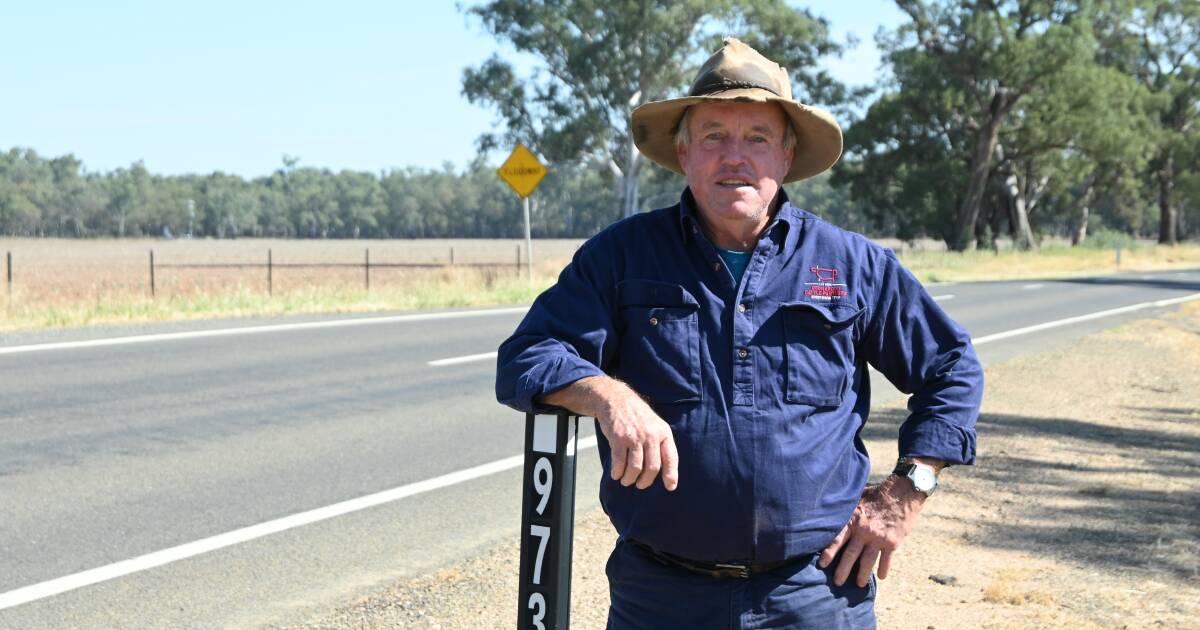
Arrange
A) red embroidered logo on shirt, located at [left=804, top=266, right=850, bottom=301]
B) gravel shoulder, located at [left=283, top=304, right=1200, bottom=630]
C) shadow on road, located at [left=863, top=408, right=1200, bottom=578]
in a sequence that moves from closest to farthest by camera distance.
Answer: red embroidered logo on shirt, located at [left=804, top=266, right=850, bottom=301] < gravel shoulder, located at [left=283, top=304, right=1200, bottom=630] < shadow on road, located at [left=863, top=408, right=1200, bottom=578]

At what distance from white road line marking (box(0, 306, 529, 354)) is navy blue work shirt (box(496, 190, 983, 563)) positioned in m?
11.9

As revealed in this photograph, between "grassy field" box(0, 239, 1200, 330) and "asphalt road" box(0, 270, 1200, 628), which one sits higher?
"asphalt road" box(0, 270, 1200, 628)

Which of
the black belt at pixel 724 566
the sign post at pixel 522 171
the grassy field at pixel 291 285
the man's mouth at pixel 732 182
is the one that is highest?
the sign post at pixel 522 171

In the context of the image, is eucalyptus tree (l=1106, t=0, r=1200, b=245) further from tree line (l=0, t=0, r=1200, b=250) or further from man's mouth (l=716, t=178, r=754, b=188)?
man's mouth (l=716, t=178, r=754, b=188)

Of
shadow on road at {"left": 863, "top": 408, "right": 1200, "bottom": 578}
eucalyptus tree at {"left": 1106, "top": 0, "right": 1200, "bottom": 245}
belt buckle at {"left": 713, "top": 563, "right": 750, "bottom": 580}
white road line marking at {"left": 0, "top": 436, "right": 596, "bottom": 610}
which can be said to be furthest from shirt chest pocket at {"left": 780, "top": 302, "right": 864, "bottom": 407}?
eucalyptus tree at {"left": 1106, "top": 0, "right": 1200, "bottom": 245}

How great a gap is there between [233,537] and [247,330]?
9791 millimetres

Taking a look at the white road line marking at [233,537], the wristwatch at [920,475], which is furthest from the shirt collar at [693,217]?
the white road line marking at [233,537]

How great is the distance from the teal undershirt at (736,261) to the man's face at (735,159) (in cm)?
7

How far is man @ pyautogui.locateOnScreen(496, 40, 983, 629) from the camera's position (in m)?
2.41

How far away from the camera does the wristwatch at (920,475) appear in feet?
8.45

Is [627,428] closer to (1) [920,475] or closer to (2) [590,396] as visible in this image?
(2) [590,396]

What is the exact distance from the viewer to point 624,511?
2.50 metres

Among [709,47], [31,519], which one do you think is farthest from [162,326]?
[709,47]

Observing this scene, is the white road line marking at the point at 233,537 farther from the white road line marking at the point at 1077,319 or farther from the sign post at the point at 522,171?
the sign post at the point at 522,171
